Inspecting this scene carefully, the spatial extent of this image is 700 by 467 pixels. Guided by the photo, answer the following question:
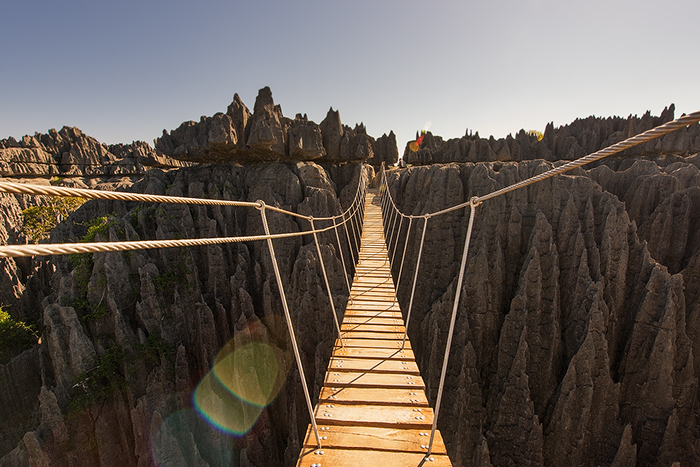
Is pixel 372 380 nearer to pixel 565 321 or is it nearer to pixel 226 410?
pixel 565 321

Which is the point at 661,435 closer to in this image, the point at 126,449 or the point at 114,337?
the point at 126,449

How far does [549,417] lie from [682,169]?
45.8 feet

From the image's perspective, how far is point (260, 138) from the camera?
17391mm

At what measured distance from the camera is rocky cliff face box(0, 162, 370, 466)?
10.6 meters

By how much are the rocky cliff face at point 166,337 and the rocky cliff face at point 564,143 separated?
16.4 m

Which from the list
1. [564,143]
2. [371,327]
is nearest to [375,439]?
[371,327]

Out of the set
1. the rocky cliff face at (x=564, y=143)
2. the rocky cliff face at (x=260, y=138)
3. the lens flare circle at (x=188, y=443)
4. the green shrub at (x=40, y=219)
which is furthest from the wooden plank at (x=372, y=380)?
the green shrub at (x=40, y=219)

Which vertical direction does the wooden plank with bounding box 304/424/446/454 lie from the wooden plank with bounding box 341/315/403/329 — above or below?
below

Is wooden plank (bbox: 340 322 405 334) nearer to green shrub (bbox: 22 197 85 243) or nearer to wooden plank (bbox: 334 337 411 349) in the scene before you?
wooden plank (bbox: 334 337 411 349)

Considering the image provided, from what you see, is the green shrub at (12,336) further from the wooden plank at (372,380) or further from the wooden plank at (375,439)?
the wooden plank at (375,439)

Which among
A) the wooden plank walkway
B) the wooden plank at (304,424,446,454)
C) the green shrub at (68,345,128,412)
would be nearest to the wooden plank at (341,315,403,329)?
the wooden plank walkway

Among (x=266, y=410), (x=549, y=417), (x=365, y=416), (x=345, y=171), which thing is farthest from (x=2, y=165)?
(x=549, y=417)

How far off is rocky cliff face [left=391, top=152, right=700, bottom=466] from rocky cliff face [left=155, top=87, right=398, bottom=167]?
796cm

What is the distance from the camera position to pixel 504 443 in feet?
33.5
